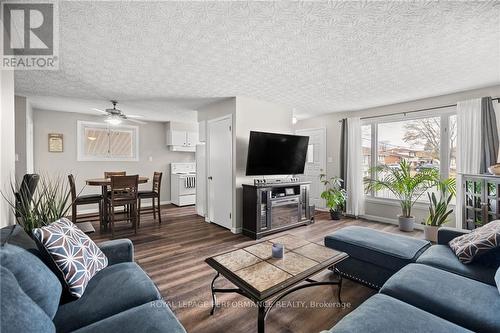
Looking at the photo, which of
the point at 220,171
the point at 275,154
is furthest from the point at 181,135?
the point at 275,154

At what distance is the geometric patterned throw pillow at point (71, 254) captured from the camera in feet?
4.30

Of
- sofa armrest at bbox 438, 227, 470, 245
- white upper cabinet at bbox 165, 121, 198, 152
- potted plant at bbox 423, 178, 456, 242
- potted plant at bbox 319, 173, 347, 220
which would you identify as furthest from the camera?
white upper cabinet at bbox 165, 121, 198, 152

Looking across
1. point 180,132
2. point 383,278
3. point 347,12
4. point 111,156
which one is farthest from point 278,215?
point 111,156

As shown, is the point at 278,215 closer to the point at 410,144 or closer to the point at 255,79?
the point at 255,79

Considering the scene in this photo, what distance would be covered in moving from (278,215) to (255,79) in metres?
2.23

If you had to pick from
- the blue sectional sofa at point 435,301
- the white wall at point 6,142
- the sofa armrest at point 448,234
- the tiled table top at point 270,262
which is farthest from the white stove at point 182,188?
the sofa armrest at point 448,234

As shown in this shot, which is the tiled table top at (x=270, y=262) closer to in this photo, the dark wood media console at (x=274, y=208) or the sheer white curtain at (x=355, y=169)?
the dark wood media console at (x=274, y=208)

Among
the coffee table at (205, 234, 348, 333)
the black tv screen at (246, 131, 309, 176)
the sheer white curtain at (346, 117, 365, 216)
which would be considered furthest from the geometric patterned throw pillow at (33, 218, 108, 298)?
the sheer white curtain at (346, 117, 365, 216)

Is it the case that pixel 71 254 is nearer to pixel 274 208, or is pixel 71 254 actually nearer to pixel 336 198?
pixel 274 208

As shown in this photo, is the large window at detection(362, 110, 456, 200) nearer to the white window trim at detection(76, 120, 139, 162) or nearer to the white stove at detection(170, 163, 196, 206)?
the white stove at detection(170, 163, 196, 206)

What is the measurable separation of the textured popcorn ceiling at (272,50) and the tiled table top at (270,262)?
6.09ft

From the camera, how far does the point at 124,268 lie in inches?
63.0

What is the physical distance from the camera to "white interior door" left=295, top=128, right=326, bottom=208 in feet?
18.1

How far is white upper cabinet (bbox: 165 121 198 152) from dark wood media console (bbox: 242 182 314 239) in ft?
10.4
